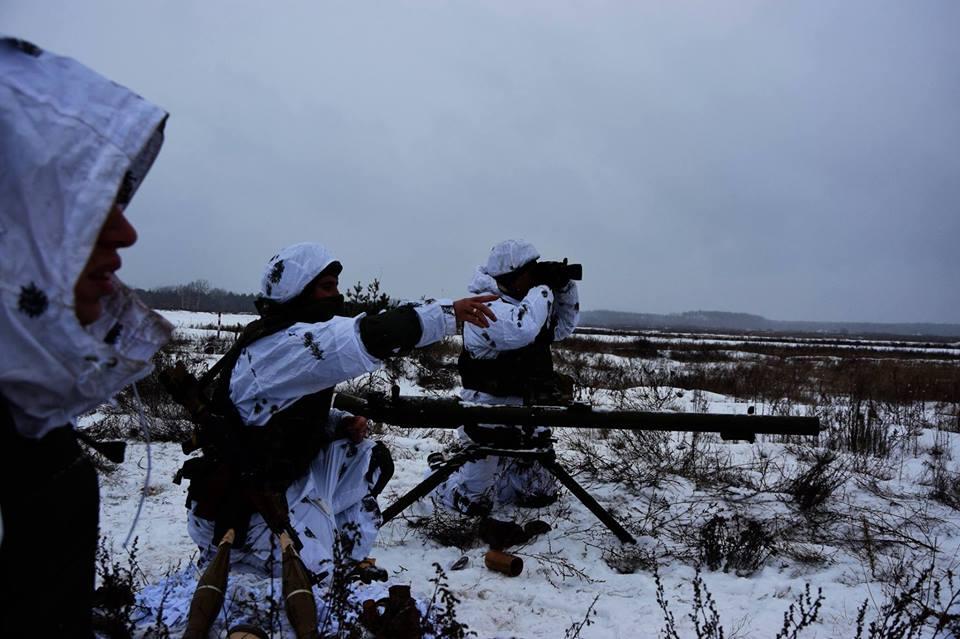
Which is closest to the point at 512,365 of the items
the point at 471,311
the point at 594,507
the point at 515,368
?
the point at 515,368

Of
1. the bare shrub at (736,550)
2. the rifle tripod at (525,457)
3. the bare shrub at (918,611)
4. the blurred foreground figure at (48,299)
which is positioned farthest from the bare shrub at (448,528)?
the blurred foreground figure at (48,299)

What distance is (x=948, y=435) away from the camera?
6668 mm

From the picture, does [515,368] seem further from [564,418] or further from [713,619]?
[713,619]

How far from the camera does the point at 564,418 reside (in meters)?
3.47

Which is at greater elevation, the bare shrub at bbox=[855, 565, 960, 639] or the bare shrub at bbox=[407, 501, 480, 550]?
the bare shrub at bbox=[855, 565, 960, 639]

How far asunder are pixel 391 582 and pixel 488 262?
2.55m

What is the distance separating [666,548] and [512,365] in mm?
1741

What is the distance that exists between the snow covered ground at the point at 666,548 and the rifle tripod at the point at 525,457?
19 cm

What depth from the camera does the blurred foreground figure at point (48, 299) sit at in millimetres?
909

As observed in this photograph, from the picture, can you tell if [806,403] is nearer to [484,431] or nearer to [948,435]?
[948,435]

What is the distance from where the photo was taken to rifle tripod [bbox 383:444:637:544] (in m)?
3.75

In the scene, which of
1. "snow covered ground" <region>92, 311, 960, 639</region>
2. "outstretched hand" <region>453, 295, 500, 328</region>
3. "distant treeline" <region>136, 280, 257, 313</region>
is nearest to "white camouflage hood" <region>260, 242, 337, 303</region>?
"outstretched hand" <region>453, 295, 500, 328</region>

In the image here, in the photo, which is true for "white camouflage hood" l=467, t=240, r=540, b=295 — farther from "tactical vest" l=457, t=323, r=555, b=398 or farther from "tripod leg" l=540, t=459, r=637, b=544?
"tripod leg" l=540, t=459, r=637, b=544

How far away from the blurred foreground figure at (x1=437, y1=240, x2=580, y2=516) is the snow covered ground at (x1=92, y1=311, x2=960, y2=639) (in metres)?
0.24
